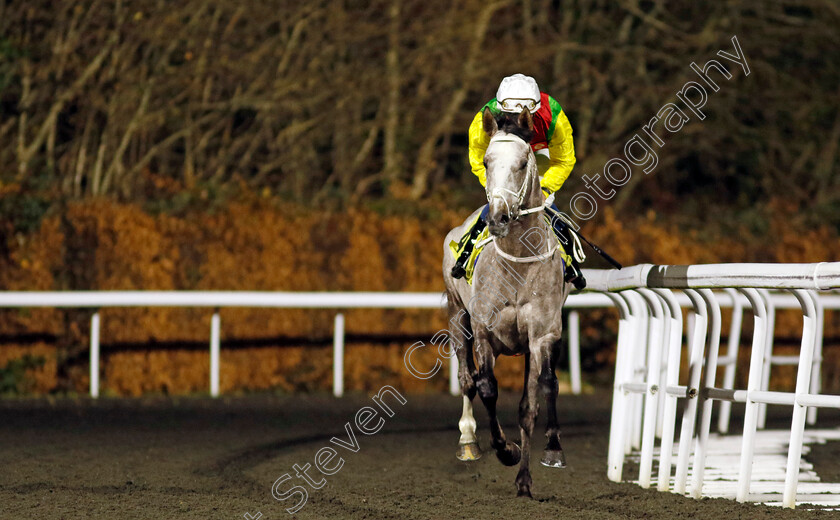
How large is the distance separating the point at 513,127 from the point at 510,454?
175 cm

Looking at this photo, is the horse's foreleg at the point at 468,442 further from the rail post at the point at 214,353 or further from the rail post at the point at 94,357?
the rail post at the point at 94,357

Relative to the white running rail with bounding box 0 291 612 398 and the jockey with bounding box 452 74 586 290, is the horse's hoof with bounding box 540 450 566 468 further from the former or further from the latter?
the white running rail with bounding box 0 291 612 398

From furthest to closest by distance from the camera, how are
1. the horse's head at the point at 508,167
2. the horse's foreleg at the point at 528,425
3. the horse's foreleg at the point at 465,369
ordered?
the horse's foreleg at the point at 465,369
the horse's foreleg at the point at 528,425
the horse's head at the point at 508,167

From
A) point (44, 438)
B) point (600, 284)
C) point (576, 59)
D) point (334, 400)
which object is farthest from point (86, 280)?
point (576, 59)

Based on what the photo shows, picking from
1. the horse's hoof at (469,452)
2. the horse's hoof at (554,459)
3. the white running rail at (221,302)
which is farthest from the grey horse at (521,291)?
the white running rail at (221,302)

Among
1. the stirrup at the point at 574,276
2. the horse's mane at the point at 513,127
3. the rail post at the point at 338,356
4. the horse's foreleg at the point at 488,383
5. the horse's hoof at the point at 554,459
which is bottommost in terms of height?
the rail post at the point at 338,356

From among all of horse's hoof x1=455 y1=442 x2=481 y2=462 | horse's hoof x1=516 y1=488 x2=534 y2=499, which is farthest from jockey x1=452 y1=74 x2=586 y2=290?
horse's hoof x1=516 y1=488 x2=534 y2=499

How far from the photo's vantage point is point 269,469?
7.05 meters

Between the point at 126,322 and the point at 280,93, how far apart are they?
14.6ft

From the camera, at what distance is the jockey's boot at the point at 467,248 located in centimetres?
627

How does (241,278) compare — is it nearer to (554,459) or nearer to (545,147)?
(545,147)

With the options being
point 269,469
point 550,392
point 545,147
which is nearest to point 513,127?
point 545,147

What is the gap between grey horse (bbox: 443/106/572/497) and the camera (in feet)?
18.1

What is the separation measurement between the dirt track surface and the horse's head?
1.37 meters
